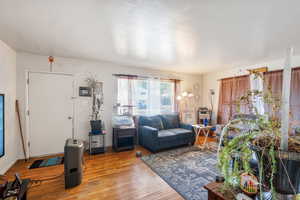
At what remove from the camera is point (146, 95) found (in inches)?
181

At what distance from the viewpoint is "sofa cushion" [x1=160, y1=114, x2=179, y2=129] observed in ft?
14.4

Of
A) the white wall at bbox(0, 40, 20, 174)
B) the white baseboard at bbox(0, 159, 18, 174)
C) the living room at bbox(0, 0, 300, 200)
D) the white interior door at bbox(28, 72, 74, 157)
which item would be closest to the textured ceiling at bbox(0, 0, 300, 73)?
the living room at bbox(0, 0, 300, 200)

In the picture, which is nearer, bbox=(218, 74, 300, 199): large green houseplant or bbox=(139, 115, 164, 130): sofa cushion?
bbox=(218, 74, 300, 199): large green houseplant

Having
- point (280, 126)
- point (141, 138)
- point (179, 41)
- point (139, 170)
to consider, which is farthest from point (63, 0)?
point (141, 138)

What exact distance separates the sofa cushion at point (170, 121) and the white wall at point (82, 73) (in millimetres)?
1630

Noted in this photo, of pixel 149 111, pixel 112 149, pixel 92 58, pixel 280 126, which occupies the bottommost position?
pixel 112 149

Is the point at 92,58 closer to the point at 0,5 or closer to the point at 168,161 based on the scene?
the point at 0,5

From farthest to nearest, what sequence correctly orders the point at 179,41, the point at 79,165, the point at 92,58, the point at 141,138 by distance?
the point at 141,138, the point at 92,58, the point at 179,41, the point at 79,165

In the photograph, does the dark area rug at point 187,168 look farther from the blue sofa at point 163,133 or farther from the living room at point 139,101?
the blue sofa at point 163,133

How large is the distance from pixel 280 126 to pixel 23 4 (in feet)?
8.76

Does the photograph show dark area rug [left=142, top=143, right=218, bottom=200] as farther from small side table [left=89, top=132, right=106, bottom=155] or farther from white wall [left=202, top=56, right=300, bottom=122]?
white wall [left=202, top=56, right=300, bottom=122]

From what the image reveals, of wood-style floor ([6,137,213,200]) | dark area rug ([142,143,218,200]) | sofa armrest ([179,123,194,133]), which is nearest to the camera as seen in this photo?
wood-style floor ([6,137,213,200])

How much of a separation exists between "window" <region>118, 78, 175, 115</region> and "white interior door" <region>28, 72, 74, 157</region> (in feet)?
4.54

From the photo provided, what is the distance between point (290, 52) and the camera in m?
0.88
